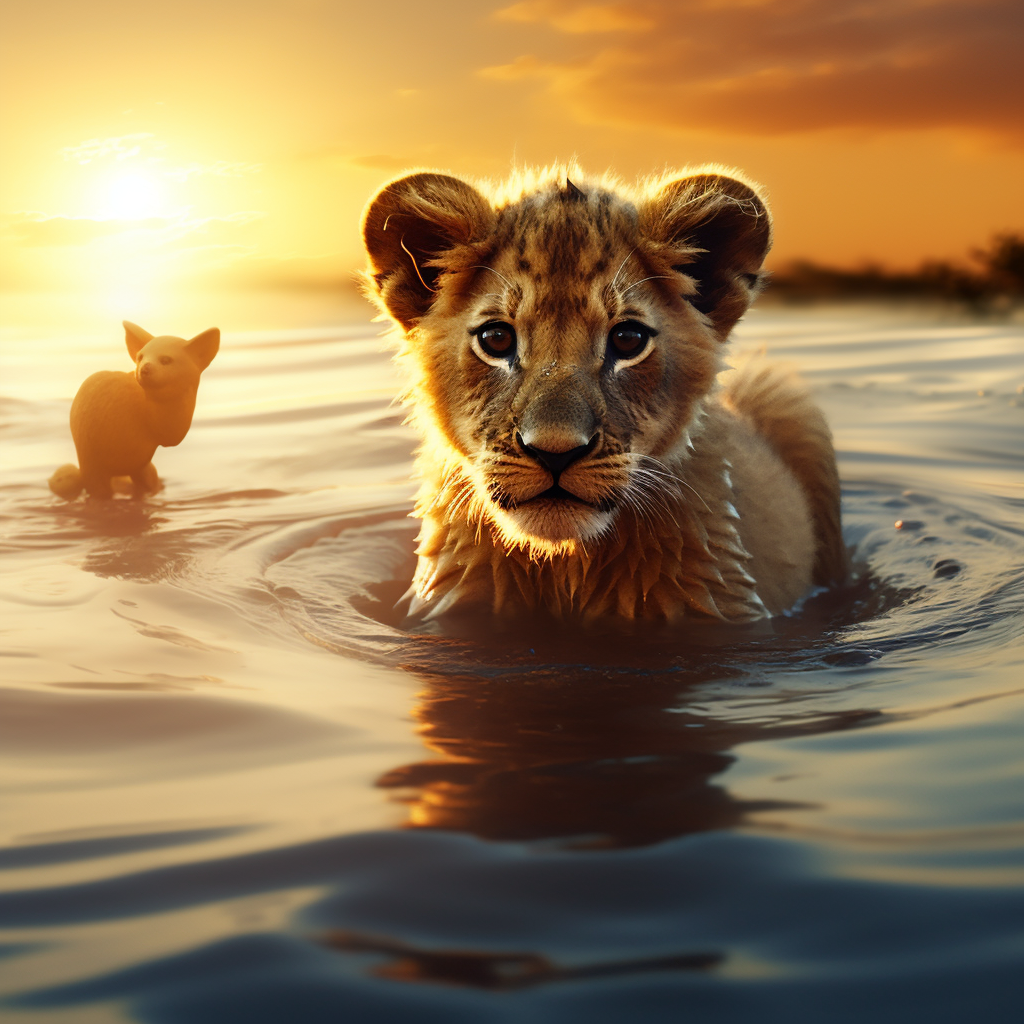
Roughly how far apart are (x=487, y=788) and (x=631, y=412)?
1744 mm

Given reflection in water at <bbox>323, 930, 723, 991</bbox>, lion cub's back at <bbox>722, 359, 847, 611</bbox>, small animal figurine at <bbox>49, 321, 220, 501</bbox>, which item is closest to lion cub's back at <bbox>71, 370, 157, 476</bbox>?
small animal figurine at <bbox>49, 321, 220, 501</bbox>

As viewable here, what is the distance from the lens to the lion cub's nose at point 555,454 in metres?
3.92

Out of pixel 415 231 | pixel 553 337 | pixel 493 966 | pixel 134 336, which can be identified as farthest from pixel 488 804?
pixel 134 336

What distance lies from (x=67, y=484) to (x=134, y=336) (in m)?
0.93

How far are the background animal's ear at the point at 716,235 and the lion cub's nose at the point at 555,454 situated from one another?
3.22 ft

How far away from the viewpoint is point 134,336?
7.29 metres

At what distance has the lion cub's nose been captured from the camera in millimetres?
3920

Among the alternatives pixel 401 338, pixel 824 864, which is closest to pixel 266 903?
pixel 824 864

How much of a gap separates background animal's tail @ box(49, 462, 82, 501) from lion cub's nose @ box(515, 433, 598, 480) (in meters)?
3.98

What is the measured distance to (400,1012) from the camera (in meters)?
1.99

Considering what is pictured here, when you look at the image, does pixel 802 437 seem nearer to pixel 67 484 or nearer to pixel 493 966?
pixel 67 484

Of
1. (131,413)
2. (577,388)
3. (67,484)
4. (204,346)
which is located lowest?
(67,484)

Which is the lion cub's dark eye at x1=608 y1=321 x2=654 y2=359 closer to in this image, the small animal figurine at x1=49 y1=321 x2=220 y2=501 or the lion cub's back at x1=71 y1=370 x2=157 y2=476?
the small animal figurine at x1=49 y1=321 x2=220 y2=501

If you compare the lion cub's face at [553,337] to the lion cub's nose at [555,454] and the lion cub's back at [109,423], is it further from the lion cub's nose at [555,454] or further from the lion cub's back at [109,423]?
the lion cub's back at [109,423]
